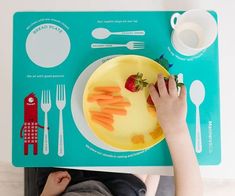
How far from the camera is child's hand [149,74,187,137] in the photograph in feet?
2.81

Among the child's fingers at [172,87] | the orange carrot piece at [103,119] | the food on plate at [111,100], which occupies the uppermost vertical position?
the child's fingers at [172,87]

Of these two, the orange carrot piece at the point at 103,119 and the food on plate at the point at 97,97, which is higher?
the food on plate at the point at 97,97

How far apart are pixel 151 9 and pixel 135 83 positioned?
21 centimetres

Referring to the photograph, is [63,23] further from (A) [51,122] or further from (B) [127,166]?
(B) [127,166]

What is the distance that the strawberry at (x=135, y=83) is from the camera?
87cm

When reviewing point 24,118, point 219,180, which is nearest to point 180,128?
point 219,180

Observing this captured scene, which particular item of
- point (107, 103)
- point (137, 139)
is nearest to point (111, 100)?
point (107, 103)

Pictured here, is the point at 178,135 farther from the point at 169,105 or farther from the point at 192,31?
the point at 192,31

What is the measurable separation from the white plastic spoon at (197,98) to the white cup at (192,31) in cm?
8

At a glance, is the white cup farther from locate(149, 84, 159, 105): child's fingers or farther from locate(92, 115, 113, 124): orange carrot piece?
locate(92, 115, 113, 124): orange carrot piece

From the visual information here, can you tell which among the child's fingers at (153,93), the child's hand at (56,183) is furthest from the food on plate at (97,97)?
the child's hand at (56,183)

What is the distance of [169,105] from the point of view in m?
0.86

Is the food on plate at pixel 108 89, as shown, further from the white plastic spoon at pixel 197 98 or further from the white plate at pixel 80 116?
the white plastic spoon at pixel 197 98

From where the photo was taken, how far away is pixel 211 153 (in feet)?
2.98
